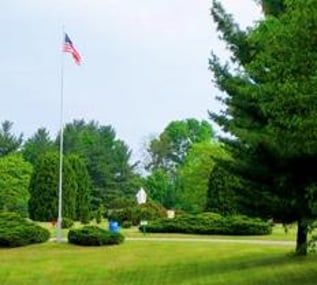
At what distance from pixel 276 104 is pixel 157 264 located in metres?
13.1

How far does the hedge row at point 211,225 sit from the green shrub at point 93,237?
901 cm

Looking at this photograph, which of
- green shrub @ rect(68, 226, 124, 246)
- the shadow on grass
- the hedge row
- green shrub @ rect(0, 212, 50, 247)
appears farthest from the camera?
the hedge row

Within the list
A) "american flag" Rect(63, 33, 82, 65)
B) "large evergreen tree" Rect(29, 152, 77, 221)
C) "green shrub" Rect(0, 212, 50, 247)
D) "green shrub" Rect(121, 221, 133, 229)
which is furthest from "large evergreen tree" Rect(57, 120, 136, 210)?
"green shrub" Rect(0, 212, 50, 247)

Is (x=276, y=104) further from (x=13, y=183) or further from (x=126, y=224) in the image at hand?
(x=13, y=183)

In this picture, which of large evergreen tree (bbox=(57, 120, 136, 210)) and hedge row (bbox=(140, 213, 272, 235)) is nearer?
hedge row (bbox=(140, 213, 272, 235))

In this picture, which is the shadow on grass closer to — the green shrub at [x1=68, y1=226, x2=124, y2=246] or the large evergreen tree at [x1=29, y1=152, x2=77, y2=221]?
the green shrub at [x1=68, y1=226, x2=124, y2=246]

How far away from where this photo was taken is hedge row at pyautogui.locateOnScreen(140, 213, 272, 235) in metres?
43.0

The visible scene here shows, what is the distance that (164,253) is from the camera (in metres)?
31.8

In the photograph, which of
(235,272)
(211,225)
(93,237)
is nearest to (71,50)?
(93,237)

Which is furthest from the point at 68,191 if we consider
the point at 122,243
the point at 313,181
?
the point at 313,181

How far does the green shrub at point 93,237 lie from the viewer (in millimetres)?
34688

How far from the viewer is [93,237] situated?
114 feet

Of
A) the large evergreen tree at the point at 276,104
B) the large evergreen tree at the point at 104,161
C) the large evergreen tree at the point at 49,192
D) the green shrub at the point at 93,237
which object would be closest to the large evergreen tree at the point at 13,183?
the large evergreen tree at the point at 104,161

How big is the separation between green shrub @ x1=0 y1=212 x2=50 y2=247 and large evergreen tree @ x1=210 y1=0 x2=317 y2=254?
1052cm
